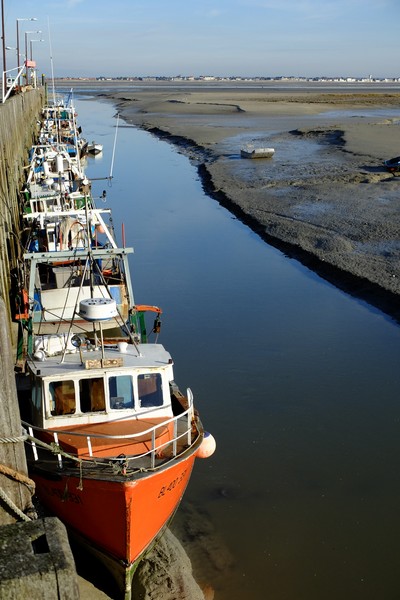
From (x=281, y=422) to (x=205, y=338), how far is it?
4.32 meters

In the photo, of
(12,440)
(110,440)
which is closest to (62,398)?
(110,440)

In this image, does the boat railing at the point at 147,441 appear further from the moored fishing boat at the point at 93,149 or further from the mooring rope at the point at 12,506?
the moored fishing boat at the point at 93,149

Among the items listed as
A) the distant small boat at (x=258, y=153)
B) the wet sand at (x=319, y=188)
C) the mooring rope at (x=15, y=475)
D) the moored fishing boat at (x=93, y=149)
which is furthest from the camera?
the moored fishing boat at (x=93, y=149)

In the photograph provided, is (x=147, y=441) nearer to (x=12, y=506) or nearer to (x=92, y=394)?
(x=92, y=394)

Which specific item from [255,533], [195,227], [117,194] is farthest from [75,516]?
[117,194]

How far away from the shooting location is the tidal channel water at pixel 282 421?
9.29 m

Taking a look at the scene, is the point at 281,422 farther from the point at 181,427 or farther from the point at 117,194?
the point at 117,194

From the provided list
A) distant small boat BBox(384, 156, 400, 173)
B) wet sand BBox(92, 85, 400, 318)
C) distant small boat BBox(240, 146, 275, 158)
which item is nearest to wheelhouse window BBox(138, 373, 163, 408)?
wet sand BBox(92, 85, 400, 318)

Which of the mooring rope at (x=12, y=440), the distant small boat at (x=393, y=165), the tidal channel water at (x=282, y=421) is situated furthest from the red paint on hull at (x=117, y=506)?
the distant small boat at (x=393, y=165)

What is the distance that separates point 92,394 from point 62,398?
0.39 meters

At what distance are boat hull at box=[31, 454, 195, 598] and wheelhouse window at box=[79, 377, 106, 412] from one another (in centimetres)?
104

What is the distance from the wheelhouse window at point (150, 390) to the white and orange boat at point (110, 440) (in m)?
0.01

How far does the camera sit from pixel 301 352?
51.7ft

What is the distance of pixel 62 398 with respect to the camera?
895 centimetres
